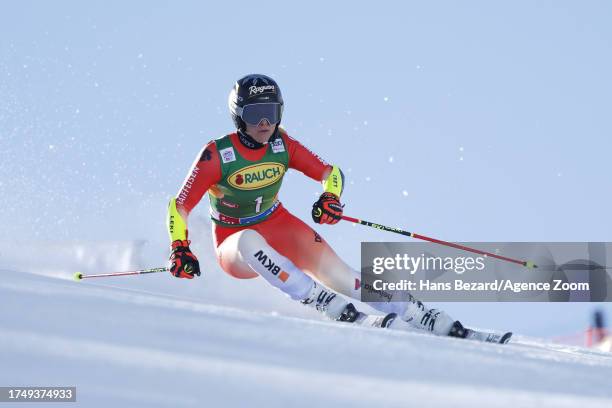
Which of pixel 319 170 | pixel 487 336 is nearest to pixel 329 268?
pixel 319 170

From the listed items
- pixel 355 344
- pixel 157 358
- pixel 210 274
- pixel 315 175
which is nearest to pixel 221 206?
pixel 315 175

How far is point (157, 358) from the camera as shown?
224cm

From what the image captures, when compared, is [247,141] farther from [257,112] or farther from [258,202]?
[258,202]

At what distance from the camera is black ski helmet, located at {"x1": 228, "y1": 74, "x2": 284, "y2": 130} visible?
17.4 ft

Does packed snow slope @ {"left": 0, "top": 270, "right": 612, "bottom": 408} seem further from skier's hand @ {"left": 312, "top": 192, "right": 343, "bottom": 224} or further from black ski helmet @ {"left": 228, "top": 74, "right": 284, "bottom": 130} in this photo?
black ski helmet @ {"left": 228, "top": 74, "right": 284, "bottom": 130}

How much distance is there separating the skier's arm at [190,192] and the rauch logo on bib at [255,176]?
130 millimetres

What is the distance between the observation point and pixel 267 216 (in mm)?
5652

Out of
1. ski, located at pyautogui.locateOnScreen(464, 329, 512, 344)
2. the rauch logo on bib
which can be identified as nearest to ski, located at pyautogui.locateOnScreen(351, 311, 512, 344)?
ski, located at pyautogui.locateOnScreen(464, 329, 512, 344)

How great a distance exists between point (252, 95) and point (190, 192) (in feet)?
2.54

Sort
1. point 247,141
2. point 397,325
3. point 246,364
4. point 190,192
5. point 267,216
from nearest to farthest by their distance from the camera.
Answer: point 246,364 < point 397,325 < point 190,192 < point 247,141 < point 267,216

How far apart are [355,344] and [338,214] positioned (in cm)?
271

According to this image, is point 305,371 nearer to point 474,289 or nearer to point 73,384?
point 73,384

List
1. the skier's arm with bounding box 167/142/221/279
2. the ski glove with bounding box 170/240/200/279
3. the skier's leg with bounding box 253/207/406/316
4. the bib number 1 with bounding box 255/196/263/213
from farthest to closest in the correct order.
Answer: the bib number 1 with bounding box 255/196/263/213 < the skier's leg with bounding box 253/207/406/316 < the skier's arm with bounding box 167/142/221/279 < the ski glove with bounding box 170/240/200/279

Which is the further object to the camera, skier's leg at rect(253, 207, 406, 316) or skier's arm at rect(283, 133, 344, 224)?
skier's arm at rect(283, 133, 344, 224)
